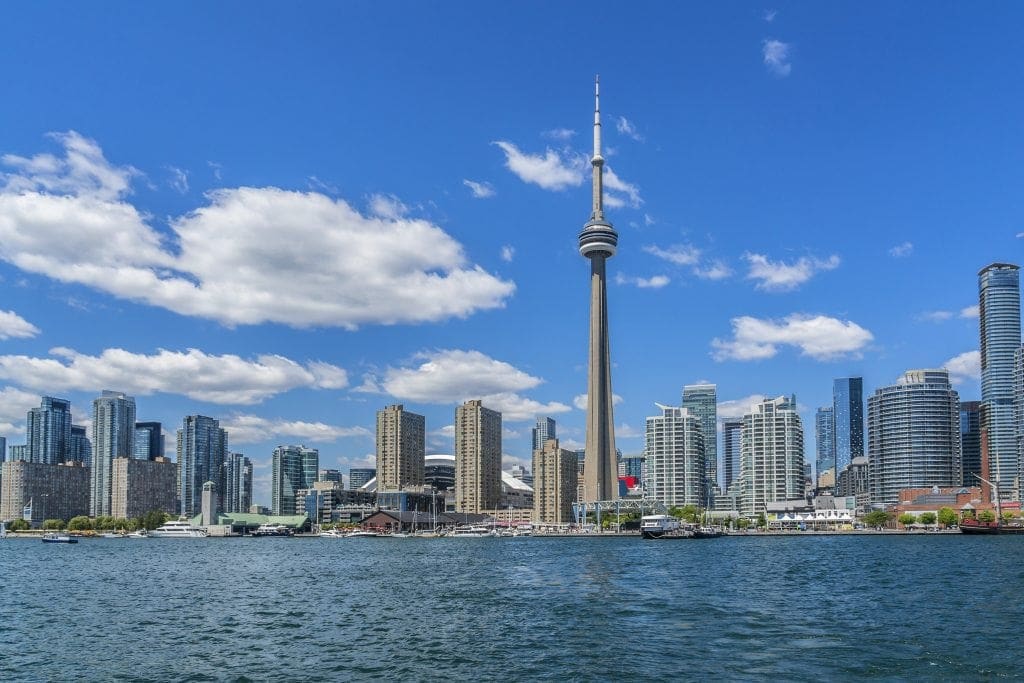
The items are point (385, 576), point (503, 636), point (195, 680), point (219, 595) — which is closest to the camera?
point (195, 680)

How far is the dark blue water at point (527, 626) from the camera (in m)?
42.0

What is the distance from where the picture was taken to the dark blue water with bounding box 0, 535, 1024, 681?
4200 cm

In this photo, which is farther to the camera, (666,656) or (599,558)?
(599,558)

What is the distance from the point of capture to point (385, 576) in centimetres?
10169

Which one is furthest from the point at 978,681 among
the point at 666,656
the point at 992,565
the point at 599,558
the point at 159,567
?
the point at 159,567

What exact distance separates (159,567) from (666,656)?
99614mm

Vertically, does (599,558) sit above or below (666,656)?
below

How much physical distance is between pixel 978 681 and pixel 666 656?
45.3 feet

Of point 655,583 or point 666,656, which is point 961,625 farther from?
point 655,583

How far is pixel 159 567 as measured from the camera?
12431 cm

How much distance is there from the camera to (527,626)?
55.3 m

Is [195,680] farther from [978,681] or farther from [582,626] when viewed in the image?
[978,681]

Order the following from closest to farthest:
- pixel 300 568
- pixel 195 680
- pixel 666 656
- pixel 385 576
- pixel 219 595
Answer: pixel 195 680, pixel 666 656, pixel 219 595, pixel 385 576, pixel 300 568

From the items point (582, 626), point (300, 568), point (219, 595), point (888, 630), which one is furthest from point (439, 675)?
point (300, 568)
